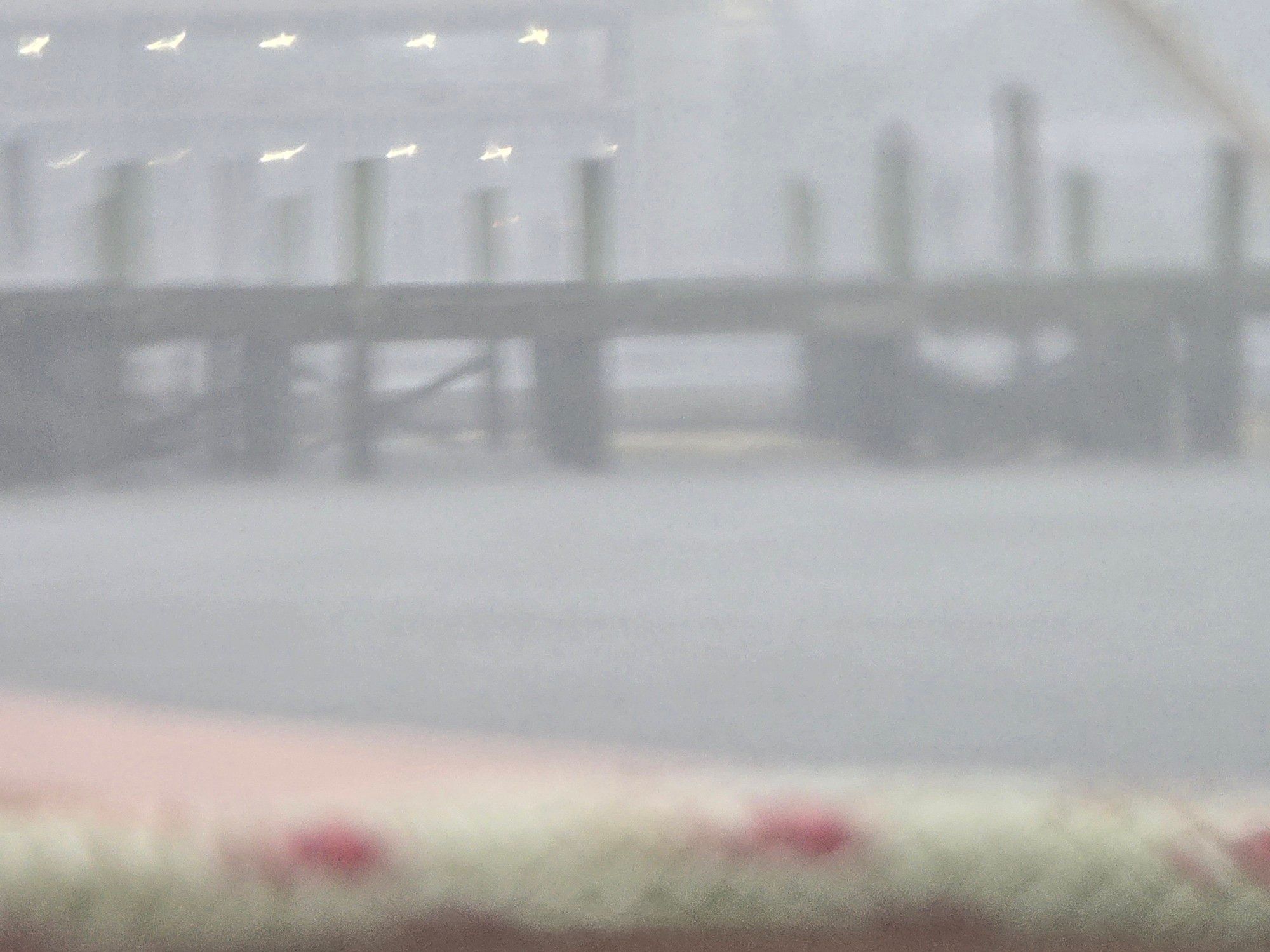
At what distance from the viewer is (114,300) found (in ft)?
2.27

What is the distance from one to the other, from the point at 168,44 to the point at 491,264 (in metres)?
0.22

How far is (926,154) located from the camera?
685 mm

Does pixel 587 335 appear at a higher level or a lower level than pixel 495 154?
lower

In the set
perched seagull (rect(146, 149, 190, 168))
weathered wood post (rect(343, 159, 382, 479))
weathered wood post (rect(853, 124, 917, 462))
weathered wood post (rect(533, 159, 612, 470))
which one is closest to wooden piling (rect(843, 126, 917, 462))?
weathered wood post (rect(853, 124, 917, 462))

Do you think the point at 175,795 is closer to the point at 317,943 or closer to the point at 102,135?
the point at 317,943

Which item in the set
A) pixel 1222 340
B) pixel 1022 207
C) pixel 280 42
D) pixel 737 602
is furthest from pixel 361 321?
pixel 1222 340

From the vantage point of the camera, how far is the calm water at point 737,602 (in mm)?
709

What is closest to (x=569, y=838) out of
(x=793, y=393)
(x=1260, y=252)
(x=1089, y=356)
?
(x=793, y=393)

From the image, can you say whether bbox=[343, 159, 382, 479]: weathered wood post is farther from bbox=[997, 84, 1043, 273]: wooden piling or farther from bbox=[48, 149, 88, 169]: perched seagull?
bbox=[997, 84, 1043, 273]: wooden piling

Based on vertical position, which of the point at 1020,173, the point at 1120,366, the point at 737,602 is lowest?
the point at 737,602

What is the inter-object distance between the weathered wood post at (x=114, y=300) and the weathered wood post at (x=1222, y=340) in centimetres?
59

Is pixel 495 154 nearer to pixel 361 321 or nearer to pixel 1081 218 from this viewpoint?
pixel 361 321

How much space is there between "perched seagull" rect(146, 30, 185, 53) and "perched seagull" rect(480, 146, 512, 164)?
0.18 metres

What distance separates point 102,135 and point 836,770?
556mm
